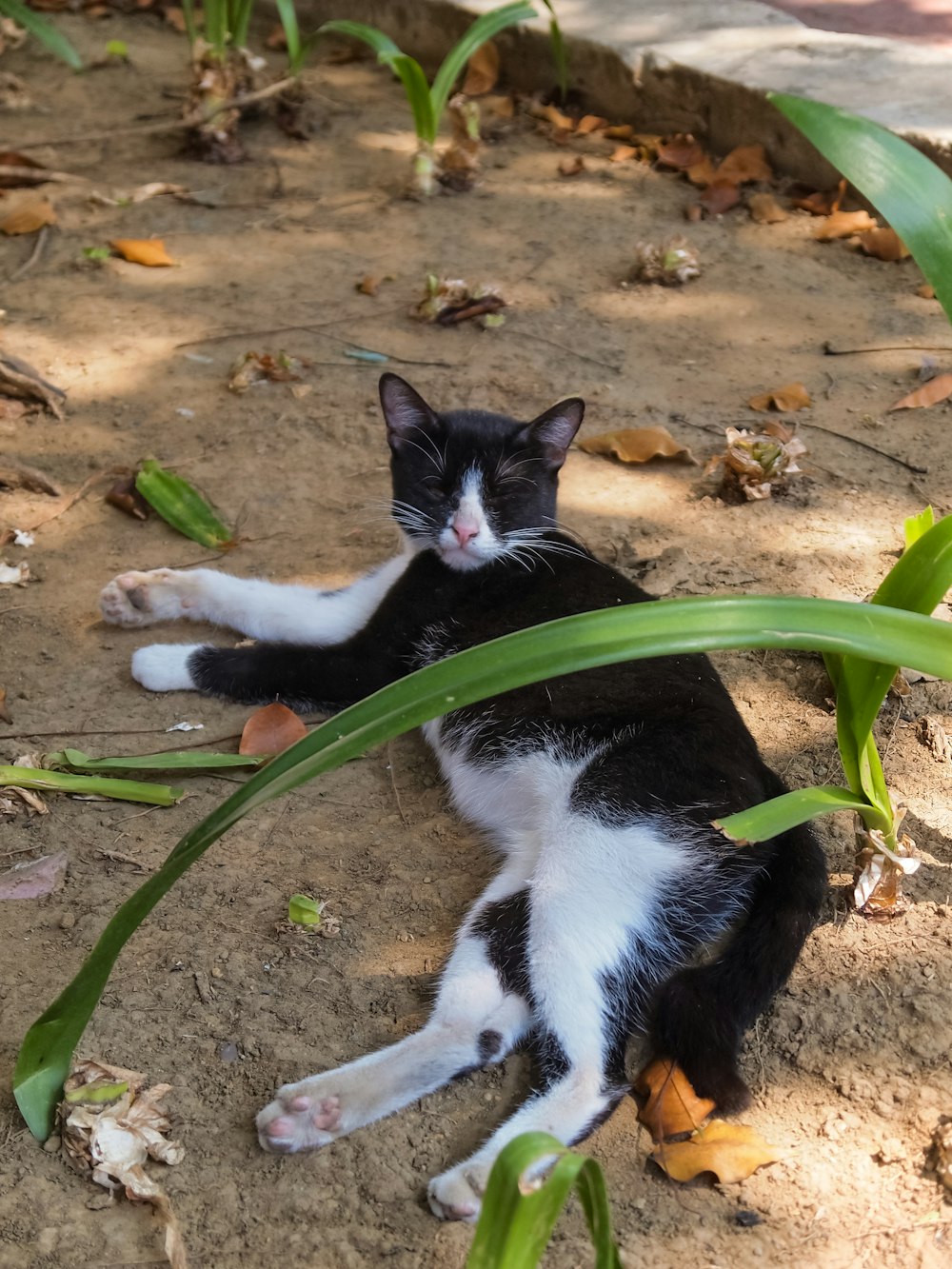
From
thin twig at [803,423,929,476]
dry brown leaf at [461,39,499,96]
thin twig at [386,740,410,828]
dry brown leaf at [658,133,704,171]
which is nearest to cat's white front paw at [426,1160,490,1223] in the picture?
thin twig at [386,740,410,828]

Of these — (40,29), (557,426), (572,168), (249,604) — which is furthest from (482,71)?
(249,604)

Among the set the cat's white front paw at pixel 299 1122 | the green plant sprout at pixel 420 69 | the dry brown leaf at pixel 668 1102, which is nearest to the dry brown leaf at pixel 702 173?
the green plant sprout at pixel 420 69

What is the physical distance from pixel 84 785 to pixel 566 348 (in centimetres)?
211

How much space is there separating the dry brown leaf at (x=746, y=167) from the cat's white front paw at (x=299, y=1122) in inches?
148

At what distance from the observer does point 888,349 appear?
11.9 ft

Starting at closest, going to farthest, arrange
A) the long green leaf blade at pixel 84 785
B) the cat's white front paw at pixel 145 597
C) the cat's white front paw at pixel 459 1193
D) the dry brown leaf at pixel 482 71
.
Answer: the cat's white front paw at pixel 459 1193 → the long green leaf blade at pixel 84 785 → the cat's white front paw at pixel 145 597 → the dry brown leaf at pixel 482 71

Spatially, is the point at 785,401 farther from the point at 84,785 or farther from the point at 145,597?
the point at 84,785

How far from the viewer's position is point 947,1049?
73.4 inches

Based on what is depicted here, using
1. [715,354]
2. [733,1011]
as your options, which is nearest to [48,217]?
[715,354]

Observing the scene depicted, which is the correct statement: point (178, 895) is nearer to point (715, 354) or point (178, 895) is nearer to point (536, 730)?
point (536, 730)

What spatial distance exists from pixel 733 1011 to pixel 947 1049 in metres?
0.36

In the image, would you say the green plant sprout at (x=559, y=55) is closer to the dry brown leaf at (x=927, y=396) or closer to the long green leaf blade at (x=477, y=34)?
the long green leaf blade at (x=477, y=34)

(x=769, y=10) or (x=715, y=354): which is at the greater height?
(x=769, y=10)

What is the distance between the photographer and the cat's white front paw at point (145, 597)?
2.73 m
